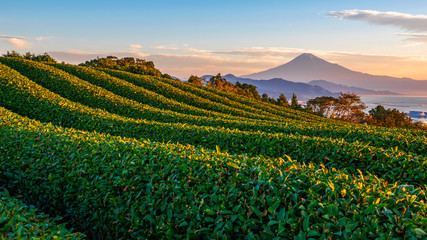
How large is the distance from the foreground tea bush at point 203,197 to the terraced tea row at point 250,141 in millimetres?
3038

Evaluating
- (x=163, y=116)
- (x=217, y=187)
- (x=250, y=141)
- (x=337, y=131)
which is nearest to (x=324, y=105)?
(x=337, y=131)

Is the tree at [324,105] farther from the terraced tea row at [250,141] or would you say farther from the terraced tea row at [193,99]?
the terraced tea row at [250,141]

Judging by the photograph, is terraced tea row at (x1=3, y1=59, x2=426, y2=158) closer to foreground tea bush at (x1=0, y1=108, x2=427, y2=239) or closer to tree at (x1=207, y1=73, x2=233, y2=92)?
foreground tea bush at (x1=0, y1=108, x2=427, y2=239)

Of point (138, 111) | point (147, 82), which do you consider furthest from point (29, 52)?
point (138, 111)

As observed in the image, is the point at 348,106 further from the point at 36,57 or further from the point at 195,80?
the point at 36,57

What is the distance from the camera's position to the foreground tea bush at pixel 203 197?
3.50 meters

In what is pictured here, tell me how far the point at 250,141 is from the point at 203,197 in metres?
5.91

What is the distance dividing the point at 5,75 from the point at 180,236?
2385 centimetres

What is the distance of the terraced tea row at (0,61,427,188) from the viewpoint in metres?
7.39

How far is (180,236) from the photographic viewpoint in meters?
4.05

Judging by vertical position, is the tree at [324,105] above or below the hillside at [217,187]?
below

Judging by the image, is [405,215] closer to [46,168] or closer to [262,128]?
[46,168]

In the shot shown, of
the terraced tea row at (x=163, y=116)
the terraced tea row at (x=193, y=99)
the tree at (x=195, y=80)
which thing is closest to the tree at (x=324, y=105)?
the tree at (x=195, y=80)

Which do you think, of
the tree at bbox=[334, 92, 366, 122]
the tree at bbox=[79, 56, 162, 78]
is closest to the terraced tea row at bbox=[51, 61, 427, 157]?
the tree at bbox=[79, 56, 162, 78]
